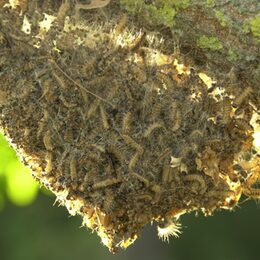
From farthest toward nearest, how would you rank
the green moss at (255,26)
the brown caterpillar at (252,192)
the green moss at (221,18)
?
1. the brown caterpillar at (252,192)
2. the green moss at (221,18)
3. the green moss at (255,26)

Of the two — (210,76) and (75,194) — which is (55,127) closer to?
(75,194)

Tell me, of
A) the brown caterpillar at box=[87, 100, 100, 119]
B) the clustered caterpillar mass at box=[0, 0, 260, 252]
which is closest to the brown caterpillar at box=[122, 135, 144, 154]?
the clustered caterpillar mass at box=[0, 0, 260, 252]

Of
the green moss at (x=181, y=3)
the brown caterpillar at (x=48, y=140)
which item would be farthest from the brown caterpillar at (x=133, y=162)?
the green moss at (x=181, y=3)

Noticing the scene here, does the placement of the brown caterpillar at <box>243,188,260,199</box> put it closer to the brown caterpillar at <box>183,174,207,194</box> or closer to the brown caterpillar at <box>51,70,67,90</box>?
the brown caterpillar at <box>183,174,207,194</box>

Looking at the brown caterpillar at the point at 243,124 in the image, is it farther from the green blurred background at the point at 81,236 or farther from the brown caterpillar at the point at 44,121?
the green blurred background at the point at 81,236

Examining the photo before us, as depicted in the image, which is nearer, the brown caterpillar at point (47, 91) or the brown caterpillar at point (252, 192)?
the brown caterpillar at point (47, 91)

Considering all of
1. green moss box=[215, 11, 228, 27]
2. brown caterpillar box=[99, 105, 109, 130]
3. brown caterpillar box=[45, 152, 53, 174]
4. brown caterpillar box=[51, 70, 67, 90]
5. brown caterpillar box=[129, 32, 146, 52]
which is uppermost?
green moss box=[215, 11, 228, 27]
